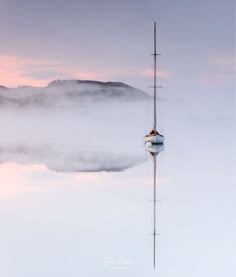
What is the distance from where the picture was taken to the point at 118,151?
2469mm

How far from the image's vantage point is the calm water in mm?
2455

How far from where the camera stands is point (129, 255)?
244 centimetres

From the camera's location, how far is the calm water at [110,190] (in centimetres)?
246

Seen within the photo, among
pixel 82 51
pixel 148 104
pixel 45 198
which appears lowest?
pixel 45 198

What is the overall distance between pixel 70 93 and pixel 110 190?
1.36ft

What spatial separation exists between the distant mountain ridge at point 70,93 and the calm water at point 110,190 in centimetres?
4

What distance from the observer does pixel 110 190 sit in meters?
2.47

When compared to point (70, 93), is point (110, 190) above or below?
below

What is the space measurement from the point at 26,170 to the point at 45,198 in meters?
0.13

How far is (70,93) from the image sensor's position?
8.11 feet

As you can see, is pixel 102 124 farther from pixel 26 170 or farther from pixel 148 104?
pixel 26 170

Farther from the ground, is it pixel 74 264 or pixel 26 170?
pixel 26 170

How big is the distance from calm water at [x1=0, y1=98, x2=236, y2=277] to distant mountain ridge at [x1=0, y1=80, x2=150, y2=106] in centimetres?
4

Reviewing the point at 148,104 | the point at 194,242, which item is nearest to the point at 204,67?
the point at 148,104
